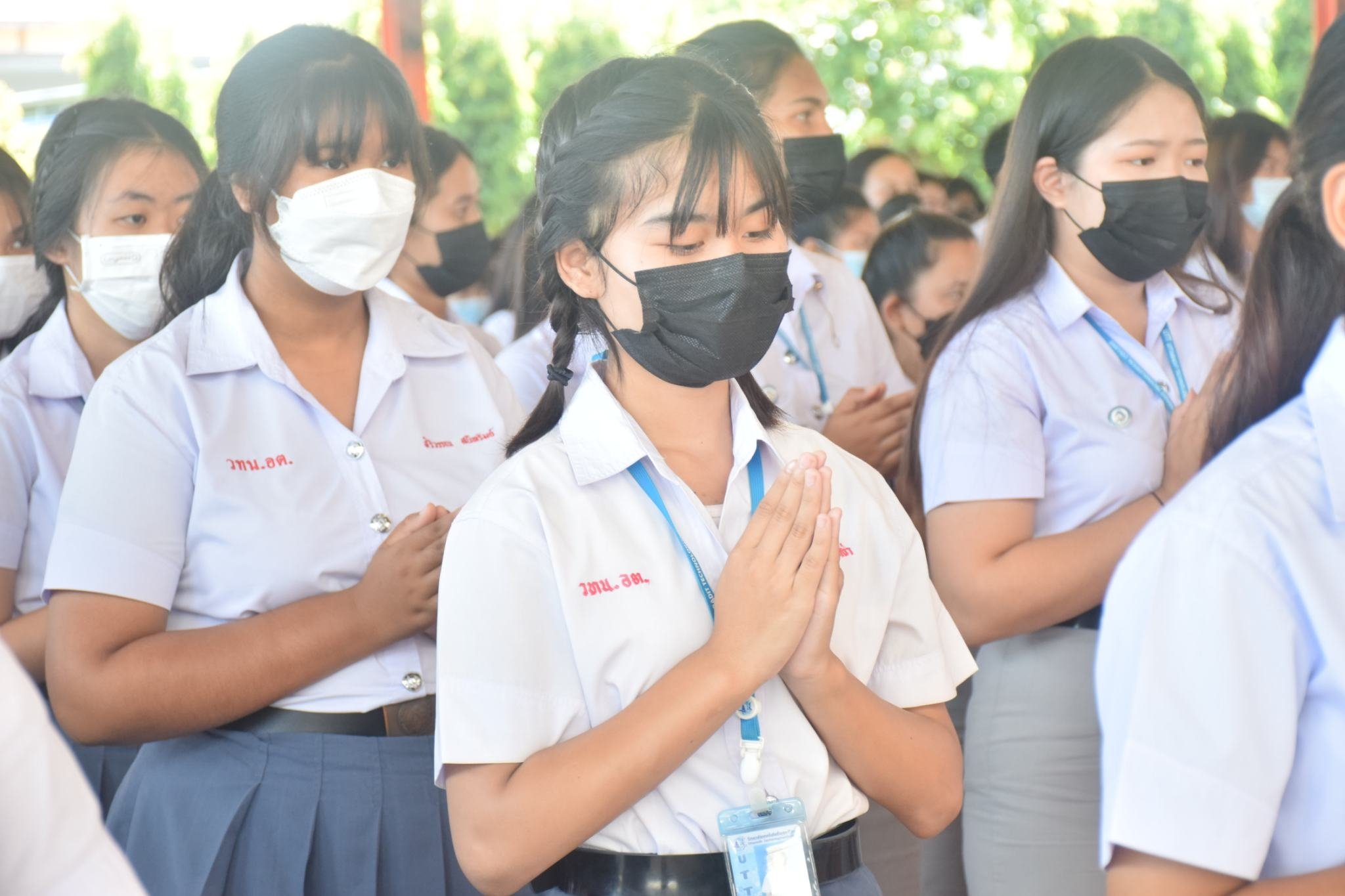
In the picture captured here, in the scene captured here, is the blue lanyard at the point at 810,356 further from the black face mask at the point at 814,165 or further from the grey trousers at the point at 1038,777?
the grey trousers at the point at 1038,777

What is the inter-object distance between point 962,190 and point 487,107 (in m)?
6.55

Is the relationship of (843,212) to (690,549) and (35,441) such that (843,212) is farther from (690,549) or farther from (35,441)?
(690,549)

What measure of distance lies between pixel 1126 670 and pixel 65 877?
868mm

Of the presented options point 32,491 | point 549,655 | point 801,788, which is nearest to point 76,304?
point 32,491

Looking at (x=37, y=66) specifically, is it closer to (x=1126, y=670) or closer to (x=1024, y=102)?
(x=1024, y=102)

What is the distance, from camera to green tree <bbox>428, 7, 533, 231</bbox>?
13.0m

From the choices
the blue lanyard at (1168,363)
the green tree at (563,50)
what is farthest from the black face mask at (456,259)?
the green tree at (563,50)

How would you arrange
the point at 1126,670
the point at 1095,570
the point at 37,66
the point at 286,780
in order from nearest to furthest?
the point at 1126,670
the point at 286,780
the point at 1095,570
the point at 37,66

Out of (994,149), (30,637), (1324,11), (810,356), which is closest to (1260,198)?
(994,149)

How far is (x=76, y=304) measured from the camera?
2939 millimetres

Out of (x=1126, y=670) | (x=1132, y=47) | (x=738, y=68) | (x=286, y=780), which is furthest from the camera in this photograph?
(x=738, y=68)

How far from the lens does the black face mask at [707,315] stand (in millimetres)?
1779

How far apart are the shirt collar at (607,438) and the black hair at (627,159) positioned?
8 cm

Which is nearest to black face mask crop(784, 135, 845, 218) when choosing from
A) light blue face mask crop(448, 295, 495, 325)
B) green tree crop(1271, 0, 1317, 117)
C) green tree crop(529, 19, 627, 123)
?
light blue face mask crop(448, 295, 495, 325)
